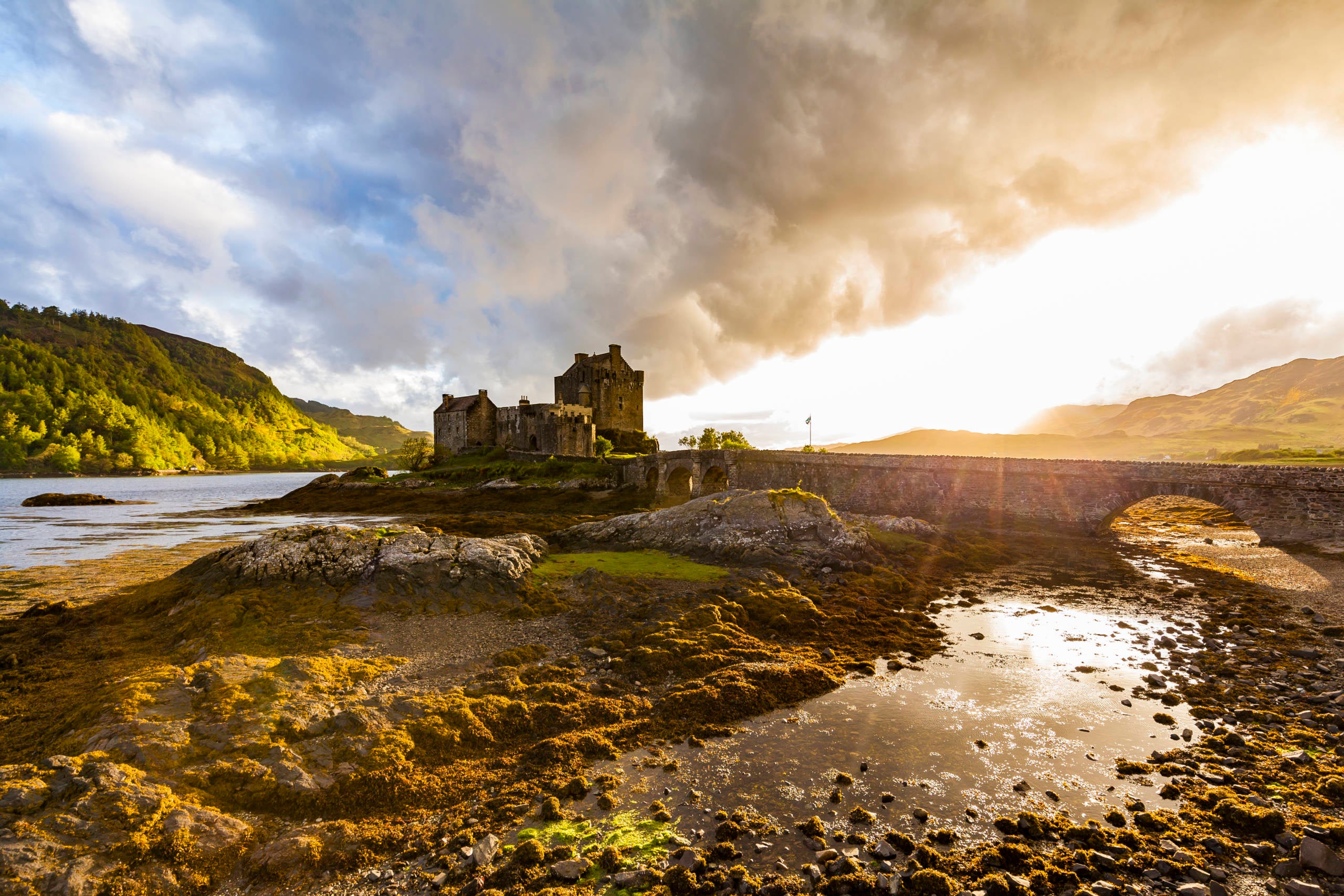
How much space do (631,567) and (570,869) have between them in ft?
44.8

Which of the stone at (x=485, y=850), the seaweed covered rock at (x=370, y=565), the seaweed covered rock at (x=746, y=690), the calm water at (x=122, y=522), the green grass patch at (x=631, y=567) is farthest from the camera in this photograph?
the calm water at (x=122, y=522)

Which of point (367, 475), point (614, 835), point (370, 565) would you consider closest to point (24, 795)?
point (614, 835)

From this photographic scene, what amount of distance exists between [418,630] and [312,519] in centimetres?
4135

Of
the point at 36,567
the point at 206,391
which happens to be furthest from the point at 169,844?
the point at 206,391

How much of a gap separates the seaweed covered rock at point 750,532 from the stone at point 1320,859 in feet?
51.8

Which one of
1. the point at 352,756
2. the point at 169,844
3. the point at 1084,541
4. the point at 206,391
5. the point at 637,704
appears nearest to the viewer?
the point at 169,844

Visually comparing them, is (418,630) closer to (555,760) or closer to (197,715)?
(197,715)

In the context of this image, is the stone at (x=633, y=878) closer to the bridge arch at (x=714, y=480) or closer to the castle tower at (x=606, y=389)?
the bridge arch at (x=714, y=480)

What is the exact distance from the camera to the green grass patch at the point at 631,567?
18.4 meters

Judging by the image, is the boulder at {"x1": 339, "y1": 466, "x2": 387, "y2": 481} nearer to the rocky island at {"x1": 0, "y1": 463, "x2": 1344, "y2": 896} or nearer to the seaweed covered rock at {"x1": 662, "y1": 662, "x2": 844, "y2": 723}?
the rocky island at {"x1": 0, "y1": 463, "x2": 1344, "y2": 896}

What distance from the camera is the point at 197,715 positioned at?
8.31m

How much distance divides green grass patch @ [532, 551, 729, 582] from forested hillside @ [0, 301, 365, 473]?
17500cm

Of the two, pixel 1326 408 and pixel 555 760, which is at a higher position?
pixel 1326 408

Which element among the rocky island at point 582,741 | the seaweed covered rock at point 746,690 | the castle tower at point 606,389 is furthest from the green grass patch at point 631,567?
the castle tower at point 606,389
